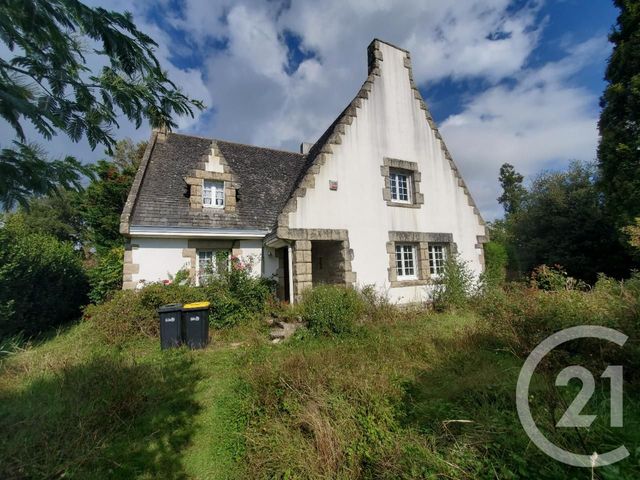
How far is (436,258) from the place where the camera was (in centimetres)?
1055

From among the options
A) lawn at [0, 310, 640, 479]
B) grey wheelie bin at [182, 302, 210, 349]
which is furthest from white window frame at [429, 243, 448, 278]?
grey wheelie bin at [182, 302, 210, 349]

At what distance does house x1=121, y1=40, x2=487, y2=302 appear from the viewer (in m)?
8.67

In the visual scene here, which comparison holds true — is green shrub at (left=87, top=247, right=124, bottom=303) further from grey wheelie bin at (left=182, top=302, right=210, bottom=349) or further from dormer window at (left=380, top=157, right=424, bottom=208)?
dormer window at (left=380, top=157, right=424, bottom=208)

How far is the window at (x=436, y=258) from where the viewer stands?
34.1 ft

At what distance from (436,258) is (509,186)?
118 ft

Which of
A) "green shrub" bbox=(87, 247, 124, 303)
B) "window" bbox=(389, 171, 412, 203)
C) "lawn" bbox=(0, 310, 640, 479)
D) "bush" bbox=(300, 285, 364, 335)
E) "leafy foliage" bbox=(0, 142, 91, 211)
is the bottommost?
"lawn" bbox=(0, 310, 640, 479)

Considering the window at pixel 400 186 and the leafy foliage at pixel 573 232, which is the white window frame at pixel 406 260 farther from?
the leafy foliage at pixel 573 232

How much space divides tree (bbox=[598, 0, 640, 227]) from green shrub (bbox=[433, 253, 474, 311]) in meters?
6.55

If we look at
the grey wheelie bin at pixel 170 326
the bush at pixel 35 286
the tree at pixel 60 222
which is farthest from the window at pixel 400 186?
the tree at pixel 60 222

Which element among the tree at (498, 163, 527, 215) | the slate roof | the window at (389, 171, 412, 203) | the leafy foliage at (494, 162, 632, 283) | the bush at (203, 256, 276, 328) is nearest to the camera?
the bush at (203, 256, 276, 328)

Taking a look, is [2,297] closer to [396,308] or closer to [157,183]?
[157,183]

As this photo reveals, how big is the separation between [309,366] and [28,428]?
10.2ft

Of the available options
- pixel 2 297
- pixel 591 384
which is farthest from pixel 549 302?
pixel 2 297

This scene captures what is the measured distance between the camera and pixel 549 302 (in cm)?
456
